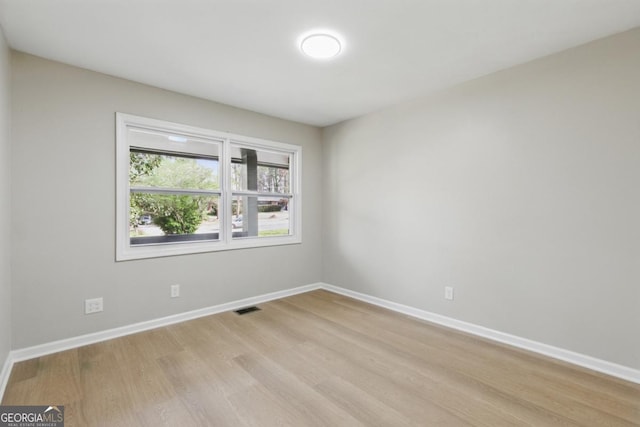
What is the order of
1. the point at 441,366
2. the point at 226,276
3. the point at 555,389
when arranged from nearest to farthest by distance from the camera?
1. the point at 555,389
2. the point at 441,366
3. the point at 226,276

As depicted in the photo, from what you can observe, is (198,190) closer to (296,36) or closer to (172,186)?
(172,186)

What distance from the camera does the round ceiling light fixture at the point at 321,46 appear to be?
84.9 inches

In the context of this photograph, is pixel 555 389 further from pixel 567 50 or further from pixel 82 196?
pixel 82 196

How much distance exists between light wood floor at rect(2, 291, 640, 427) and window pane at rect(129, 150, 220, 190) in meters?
1.51

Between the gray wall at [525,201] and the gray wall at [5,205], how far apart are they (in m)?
3.35

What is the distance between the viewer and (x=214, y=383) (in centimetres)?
205

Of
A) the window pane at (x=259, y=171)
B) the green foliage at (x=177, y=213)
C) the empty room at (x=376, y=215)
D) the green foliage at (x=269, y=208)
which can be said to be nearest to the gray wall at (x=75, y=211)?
the empty room at (x=376, y=215)

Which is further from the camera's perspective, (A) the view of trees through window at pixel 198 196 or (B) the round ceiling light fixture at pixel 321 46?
(A) the view of trees through window at pixel 198 196

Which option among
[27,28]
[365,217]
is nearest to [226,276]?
[365,217]

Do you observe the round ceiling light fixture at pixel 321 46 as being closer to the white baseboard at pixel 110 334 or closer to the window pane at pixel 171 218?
the window pane at pixel 171 218

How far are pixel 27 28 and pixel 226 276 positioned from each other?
2.67 meters

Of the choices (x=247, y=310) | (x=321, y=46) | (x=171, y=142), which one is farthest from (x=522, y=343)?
(x=171, y=142)

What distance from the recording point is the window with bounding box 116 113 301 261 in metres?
2.96

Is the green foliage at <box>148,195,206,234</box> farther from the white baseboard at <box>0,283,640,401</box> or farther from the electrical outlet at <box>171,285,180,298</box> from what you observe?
Answer: the white baseboard at <box>0,283,640,401</box>
